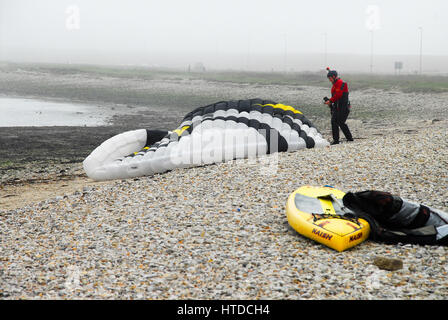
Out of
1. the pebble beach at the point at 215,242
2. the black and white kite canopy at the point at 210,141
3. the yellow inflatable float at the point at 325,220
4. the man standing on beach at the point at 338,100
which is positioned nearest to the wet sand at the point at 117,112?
the black and white kite canopy at the point at 210,141

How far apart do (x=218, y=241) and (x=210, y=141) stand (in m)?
5.29

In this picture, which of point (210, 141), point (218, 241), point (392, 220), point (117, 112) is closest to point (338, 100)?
point (210, 141)

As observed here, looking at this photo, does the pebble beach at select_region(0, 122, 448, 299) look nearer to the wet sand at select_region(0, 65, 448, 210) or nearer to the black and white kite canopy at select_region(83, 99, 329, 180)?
the black and white kite canopy at select_region(83, 99, 329, 180)

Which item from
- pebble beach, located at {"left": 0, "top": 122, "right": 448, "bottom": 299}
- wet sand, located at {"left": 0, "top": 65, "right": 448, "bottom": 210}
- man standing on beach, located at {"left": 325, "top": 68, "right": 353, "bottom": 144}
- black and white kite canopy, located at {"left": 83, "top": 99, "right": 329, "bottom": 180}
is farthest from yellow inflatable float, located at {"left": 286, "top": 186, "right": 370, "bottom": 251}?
wet sand, located at {"left": 0, "top": 65, "right": 448, "bottom": 210}

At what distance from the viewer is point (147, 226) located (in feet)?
25.8

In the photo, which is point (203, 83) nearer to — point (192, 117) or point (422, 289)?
point (192, 117)

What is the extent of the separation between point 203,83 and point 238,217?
4103cm

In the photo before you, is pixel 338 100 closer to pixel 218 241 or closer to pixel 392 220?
pixel 392 220

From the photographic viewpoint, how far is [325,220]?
704 cm

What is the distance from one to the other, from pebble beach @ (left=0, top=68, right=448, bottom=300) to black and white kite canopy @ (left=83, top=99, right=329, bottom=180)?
664mm

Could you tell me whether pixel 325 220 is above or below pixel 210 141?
below

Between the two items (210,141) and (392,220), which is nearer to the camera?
(392,220)

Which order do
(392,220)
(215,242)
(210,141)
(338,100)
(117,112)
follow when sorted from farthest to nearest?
(117,112) < (338,100) < (210,141) < (215,242) < (392,220)
